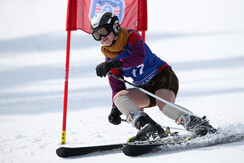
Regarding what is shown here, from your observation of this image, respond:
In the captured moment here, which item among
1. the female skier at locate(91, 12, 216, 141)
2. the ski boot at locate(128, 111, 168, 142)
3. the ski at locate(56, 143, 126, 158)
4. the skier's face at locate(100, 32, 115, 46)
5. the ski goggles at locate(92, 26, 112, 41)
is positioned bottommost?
the ski at locate(56, 143, 126, 158)

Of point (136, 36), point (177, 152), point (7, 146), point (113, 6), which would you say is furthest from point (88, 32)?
point (177, 152)

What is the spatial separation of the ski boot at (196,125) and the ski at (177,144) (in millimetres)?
Answer: 77

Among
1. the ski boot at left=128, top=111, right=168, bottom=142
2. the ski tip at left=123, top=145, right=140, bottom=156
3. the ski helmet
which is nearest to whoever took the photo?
the ski tip at left=123, top=145, right=140, bottom=156

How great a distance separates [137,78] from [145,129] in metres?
0.84

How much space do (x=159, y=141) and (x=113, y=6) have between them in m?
2.86

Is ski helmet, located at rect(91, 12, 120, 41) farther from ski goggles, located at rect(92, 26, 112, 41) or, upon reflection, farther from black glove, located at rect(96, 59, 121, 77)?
black glove, located at rect(96, 59, 121, 77)

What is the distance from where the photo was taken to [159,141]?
385 cm

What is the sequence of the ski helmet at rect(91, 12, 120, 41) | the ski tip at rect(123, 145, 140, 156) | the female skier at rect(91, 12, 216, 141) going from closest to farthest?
the ski tip at rect(123, 145, 140, 156) → the female skier at rect(91, 12, 216, 141) → the ski helmet at rect(91, 12, 120, 41)

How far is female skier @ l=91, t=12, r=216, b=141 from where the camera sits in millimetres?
3855

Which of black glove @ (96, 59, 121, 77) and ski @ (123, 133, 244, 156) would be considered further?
Answer: black glove @ (96, 59, 121, 77)

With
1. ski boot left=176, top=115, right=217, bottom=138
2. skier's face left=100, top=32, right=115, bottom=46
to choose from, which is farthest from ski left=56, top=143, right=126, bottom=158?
skier's face left=100, top=32, right=115, bottom=46

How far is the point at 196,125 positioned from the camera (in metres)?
3.83

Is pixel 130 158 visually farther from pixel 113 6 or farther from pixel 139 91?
pixel 113 6

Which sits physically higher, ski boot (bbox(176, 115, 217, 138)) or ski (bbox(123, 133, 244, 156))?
ski boot (bbox(176, 115, 217, 138))
